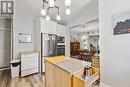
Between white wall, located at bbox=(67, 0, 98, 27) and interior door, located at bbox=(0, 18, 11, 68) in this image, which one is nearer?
white wall, located at bbox=(67, 0, 98, 27)

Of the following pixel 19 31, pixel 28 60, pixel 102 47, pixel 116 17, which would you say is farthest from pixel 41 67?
pixel 116 17

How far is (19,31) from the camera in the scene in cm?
468

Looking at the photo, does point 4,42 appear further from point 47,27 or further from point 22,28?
point 47,27

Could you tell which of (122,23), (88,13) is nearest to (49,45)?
(88,13)

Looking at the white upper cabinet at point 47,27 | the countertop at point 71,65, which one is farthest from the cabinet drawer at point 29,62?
the countertop at point 71,65

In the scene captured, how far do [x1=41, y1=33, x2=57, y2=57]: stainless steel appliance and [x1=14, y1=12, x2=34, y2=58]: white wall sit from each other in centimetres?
77

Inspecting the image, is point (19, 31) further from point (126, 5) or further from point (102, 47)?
point (126, 5)

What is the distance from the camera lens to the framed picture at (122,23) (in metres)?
2.46

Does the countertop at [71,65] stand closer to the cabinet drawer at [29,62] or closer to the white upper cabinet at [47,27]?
the cabinet drawer at [29,62]

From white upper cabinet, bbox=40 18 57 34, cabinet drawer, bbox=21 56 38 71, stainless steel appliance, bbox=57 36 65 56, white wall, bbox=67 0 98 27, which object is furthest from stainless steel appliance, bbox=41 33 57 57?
white wall, bbox=67 0 98 27

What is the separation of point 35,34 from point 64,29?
5.57ft

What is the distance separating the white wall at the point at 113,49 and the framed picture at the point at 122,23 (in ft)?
0.33

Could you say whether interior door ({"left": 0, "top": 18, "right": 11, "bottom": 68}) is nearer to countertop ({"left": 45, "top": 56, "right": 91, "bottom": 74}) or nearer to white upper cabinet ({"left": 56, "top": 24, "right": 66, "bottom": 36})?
white upper cabinet ({"left": 56, "top": 24, "right": 66, "bottom": 36})

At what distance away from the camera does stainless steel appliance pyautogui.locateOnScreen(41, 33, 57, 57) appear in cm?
461
